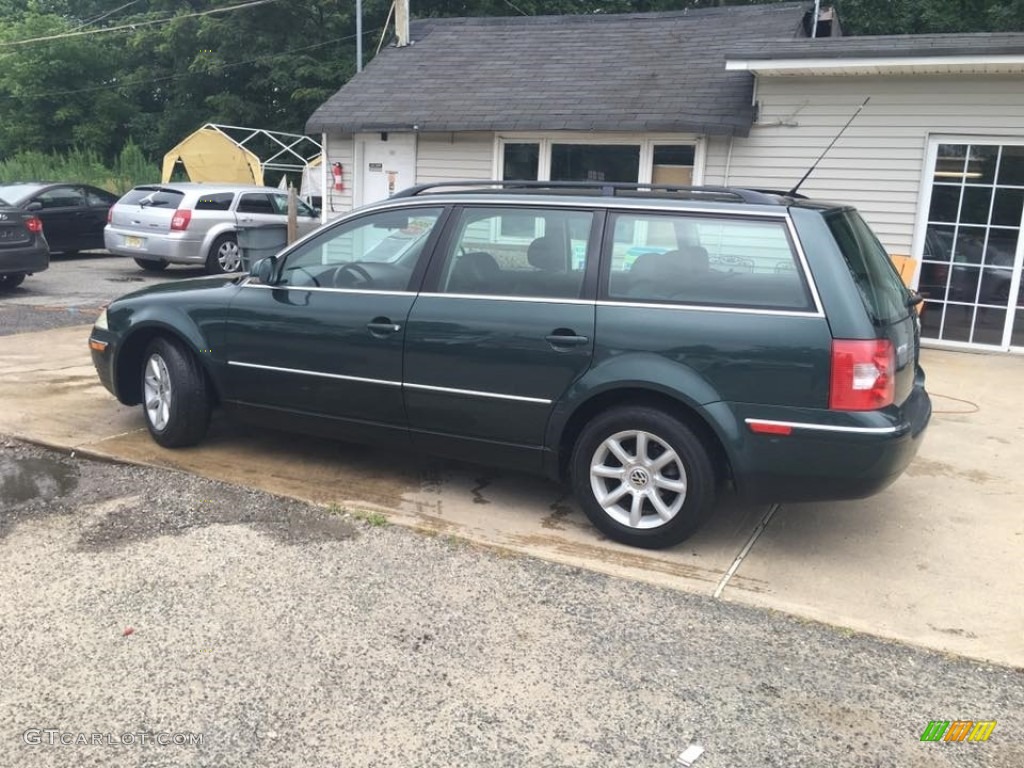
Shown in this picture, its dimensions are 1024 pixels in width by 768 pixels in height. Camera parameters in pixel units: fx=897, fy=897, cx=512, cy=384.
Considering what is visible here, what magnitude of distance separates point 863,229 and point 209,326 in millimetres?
3671

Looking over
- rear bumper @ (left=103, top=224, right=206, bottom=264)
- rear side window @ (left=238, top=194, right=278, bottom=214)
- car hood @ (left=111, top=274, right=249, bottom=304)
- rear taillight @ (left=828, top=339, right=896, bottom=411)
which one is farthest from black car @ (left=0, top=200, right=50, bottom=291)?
rear taillight @ (left=828, top=339, right=896, bottom=411)

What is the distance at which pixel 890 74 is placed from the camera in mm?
9398

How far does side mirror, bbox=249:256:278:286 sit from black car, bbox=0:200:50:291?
821cm

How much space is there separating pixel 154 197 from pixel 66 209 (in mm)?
3058

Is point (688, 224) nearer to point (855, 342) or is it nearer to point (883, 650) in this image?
point (855, 342)

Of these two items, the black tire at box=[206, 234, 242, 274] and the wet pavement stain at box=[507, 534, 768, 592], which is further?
the black tire at box=[206, 234, 242, 274]

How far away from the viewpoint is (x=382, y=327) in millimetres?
4719

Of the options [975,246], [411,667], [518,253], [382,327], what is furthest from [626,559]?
[975,246]

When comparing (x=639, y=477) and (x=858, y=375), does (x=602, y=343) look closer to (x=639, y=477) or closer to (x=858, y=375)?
(x=639, y=477)

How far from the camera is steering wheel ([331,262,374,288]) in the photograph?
4.92m

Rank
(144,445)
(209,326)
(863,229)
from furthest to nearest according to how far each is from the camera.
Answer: (144,445) → (209,326) → (863,229)

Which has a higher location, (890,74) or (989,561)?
(890,74)

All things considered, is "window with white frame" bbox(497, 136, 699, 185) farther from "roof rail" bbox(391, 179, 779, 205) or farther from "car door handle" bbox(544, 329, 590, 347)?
"car door handle" bbox(544, 329, 590, 347)

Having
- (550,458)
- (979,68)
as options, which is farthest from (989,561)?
(979,68)
